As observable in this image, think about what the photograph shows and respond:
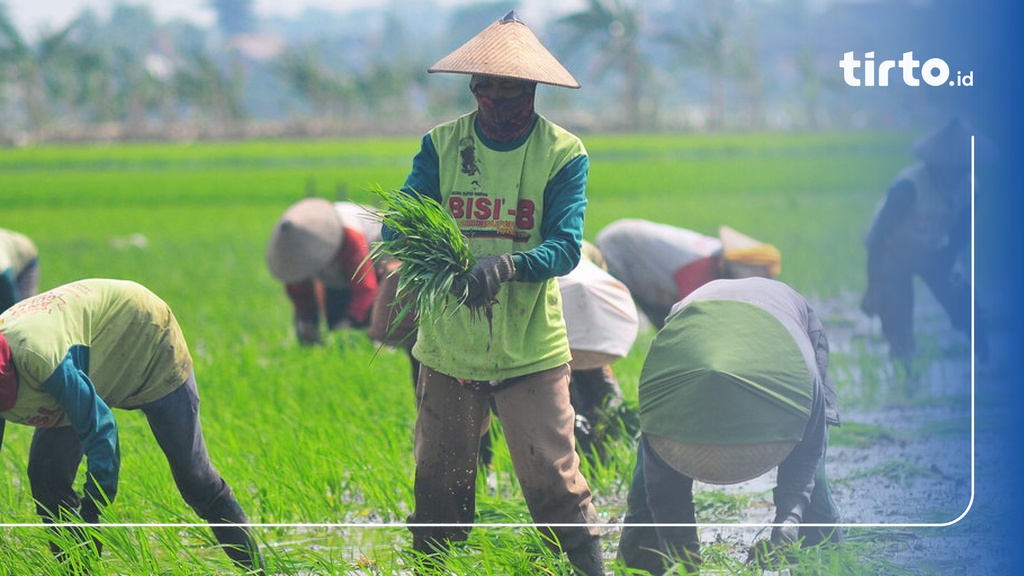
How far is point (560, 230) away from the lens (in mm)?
3518

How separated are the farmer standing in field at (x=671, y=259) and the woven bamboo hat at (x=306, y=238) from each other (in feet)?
5.41

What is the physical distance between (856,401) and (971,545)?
2128 mm

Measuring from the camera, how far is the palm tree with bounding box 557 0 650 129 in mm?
5746

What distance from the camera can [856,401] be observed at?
617 centimetres

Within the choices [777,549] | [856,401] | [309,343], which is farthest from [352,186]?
[777,549]

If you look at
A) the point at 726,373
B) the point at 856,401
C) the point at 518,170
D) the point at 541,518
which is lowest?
the point at 856,401

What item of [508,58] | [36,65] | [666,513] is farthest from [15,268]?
[666,513]

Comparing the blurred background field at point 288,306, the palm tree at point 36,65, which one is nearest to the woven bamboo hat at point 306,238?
the blurred background field at point 288,306

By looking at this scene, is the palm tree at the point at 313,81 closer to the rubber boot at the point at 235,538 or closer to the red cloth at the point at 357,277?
the red cloth at the point at 357,277

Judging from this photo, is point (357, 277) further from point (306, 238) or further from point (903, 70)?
point (903, 70)

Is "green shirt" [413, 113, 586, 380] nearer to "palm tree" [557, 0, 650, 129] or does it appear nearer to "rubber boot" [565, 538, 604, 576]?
"rubber boot" [565, 538, 604, 576]

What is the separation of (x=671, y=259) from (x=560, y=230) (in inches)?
72.9

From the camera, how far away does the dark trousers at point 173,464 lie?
3.83m

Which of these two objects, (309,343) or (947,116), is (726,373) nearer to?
(947,116)
